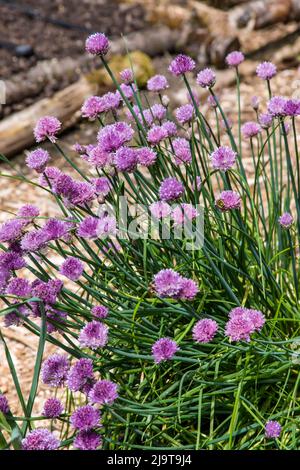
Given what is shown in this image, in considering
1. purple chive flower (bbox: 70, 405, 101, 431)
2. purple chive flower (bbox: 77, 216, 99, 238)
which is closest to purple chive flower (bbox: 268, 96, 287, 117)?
purple chive flower (bbox: 77, 216, 99, 238)

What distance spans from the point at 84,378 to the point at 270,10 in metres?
5.28

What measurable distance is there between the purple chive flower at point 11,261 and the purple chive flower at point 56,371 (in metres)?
0.26

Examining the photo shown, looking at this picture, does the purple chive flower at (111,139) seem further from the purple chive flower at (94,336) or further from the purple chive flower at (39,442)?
the purple chive flower at (39,442)

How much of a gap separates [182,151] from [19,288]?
0.74 m

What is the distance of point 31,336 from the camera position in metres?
A: 3.27

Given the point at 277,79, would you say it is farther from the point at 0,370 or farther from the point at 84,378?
the point at 84,378

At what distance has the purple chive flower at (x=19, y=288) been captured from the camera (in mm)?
1837

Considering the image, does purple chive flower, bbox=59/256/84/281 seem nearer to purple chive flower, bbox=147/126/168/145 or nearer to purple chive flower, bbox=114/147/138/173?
purple chive flower, bbox=114/147/138/173

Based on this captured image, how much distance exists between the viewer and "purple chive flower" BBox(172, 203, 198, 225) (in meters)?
1.86

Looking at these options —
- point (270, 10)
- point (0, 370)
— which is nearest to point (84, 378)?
point (0, 370)

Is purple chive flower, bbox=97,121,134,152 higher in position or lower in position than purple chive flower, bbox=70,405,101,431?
higher

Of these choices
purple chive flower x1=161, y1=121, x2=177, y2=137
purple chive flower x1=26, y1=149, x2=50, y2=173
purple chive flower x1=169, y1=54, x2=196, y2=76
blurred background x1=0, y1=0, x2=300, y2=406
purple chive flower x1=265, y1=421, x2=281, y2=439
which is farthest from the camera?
blurred background x1=0, y1=0, x2=300, y2=406

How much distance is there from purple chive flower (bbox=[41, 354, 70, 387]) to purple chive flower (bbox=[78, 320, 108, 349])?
5.4 inches

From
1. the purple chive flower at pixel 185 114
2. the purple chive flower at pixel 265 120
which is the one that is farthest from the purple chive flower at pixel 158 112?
the purple chive flower at pixel 265 120
